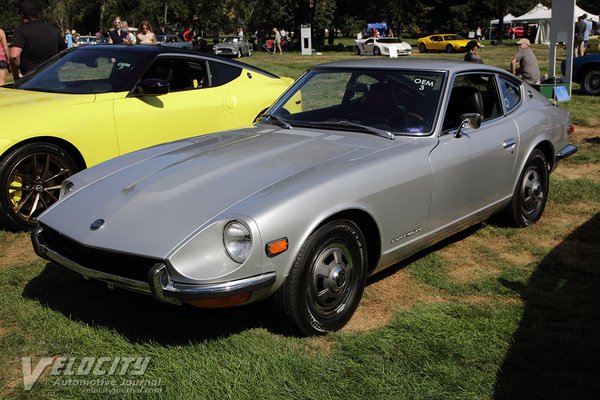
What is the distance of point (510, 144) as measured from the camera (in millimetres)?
4785

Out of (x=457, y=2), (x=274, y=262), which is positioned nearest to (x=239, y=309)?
(x=274, y=262)

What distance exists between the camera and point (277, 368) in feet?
10.2

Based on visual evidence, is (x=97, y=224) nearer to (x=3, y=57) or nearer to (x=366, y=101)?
(x=366, y=101)

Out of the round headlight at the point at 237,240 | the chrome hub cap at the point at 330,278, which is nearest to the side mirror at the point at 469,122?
the chrome hub cap at the point at 330,278

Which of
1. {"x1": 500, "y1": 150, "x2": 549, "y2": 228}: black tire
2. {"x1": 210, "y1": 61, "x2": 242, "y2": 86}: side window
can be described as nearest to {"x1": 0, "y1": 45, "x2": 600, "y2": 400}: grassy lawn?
{"x1": 500, "y1": 150, "x2": 549, "y2": 228}: black tire

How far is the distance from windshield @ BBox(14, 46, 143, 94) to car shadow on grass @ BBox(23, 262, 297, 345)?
238 centimetres

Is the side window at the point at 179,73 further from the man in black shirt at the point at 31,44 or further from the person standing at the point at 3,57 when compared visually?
the person standing at the point at 3,57

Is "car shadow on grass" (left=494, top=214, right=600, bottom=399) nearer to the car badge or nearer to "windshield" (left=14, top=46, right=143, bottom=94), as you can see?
the car badge

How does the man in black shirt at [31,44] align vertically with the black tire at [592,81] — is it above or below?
above

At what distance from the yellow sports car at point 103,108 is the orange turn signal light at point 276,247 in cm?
293

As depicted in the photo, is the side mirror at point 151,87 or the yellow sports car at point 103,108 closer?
the yellow sports car at point 103,108

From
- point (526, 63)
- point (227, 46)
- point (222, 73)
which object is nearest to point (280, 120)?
point (222, 73)

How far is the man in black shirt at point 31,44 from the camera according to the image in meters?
7.61

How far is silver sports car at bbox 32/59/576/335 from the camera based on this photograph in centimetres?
304
